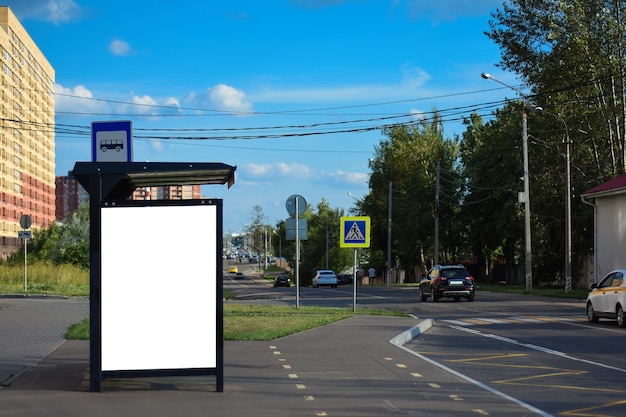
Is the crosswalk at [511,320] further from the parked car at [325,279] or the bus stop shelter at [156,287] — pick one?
the parked car at [325,279]

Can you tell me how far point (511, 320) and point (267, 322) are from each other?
7.64 m

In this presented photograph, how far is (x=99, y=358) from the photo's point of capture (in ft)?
34.3

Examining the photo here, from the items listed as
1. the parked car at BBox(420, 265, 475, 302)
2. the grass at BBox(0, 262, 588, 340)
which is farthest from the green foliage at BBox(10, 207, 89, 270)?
the parked car at BBox(420, 265, 475, 302)

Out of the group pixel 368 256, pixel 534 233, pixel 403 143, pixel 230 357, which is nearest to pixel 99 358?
pixel 230 357

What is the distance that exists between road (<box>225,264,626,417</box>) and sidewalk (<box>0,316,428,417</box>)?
90 cm

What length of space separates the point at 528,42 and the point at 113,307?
41058 millimetres

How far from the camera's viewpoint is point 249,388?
36.3 feet

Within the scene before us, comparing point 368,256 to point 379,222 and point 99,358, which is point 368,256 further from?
point 99,358

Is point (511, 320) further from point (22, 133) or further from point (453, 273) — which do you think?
point (22, 133)

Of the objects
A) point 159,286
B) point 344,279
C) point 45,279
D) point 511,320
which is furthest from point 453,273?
point 344,279

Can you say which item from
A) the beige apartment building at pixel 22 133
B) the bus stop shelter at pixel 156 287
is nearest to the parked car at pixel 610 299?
the bus stop shelter at pixel 156 287

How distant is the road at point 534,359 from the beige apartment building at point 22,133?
93859 millimetres

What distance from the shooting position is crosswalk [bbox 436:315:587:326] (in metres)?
24.2

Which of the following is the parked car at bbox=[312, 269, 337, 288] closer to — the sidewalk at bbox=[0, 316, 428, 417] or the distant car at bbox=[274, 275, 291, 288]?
the distant car at bbox=[274, 275, 291, 288]
